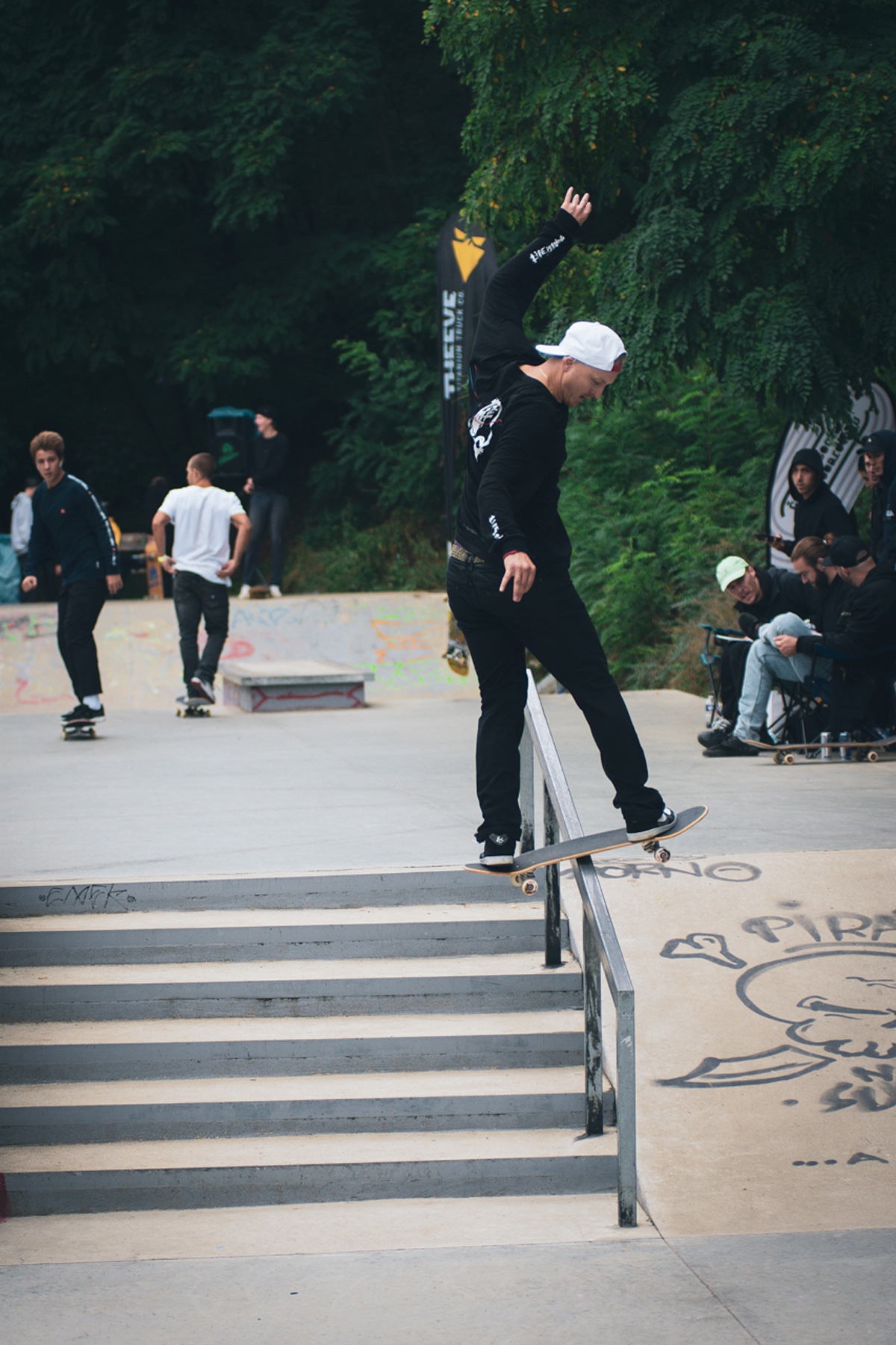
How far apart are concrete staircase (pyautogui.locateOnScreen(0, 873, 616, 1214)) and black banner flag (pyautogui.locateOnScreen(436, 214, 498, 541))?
689cm

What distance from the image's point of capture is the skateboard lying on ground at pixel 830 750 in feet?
24.5

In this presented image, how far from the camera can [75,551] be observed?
8.52m

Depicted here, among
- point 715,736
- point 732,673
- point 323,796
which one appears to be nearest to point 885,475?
point 732,673

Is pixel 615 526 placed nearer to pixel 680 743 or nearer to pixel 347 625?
pixel 347 625

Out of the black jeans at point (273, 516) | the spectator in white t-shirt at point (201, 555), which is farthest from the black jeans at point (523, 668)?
the black jeans at point (273, 516)

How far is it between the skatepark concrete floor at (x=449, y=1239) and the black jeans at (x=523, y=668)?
0.80m

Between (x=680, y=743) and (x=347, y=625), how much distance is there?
24.5 feet

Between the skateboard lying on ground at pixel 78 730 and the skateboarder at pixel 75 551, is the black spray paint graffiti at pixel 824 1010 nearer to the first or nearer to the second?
the skateboarder at pixel 75 551

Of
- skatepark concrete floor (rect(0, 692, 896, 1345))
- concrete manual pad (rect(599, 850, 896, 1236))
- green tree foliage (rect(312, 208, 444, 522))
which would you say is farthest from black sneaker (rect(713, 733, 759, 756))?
green tree foliage (rect(312, 208, 444, 522))

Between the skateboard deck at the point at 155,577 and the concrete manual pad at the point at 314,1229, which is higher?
the skateboard deck at the point at 155,577

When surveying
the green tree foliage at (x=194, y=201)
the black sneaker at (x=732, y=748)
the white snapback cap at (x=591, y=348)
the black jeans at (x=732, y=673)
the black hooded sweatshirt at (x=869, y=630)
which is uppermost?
the green tree foliage at (x=194, y=201)

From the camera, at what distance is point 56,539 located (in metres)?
8.50

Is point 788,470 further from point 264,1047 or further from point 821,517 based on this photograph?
point 264,1047

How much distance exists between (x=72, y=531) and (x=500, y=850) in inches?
209
